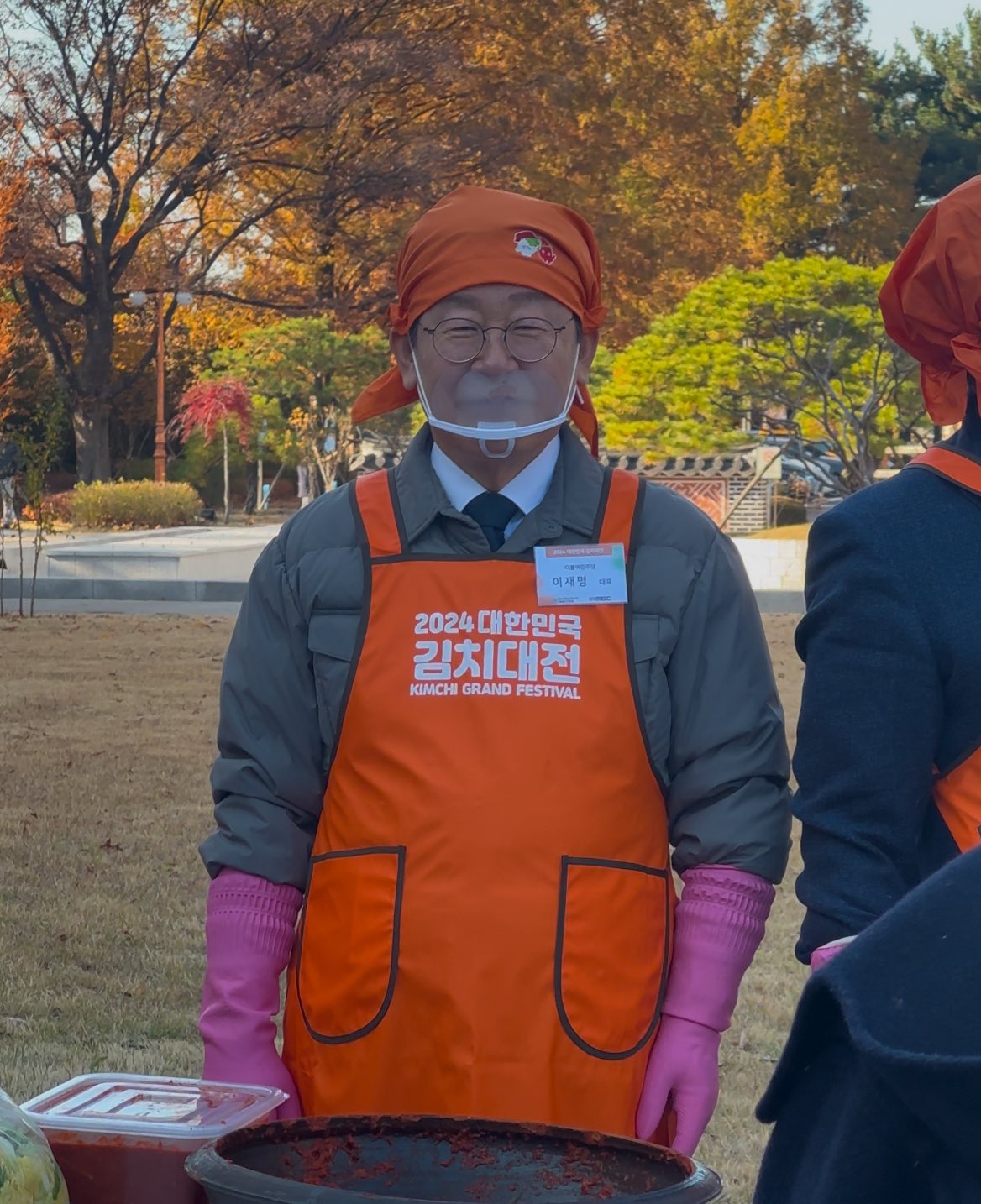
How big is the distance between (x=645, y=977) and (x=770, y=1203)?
0.94 metres

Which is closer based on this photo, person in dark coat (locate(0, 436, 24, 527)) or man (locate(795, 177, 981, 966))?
man (locate(795, 177, 981, 966))

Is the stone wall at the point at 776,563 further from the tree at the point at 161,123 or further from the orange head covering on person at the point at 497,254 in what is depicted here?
the orange head covering on person at the point at 497,254

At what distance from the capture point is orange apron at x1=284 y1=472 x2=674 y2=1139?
1.98m

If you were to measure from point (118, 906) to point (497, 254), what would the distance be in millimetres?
4218

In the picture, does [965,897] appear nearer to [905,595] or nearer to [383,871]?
[905,595]

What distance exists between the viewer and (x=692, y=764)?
2.09 m

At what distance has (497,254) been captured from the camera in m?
2.20

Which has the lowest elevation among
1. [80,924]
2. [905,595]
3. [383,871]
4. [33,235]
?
[80,924]

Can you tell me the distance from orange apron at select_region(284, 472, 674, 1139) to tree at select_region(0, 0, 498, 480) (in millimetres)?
32119

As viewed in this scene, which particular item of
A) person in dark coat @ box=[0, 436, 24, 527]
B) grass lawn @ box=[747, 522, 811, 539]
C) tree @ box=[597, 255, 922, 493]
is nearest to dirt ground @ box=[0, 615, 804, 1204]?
person in dark coat @ box=[0, 436, 24, 527]

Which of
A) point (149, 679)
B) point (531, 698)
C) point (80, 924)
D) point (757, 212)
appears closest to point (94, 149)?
point (757, 212)

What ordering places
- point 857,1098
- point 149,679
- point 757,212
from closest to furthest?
point 857,1098 → point 149,679 → point 757,212

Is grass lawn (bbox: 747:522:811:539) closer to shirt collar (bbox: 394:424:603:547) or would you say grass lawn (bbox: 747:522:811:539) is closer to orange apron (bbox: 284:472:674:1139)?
shirt collar (bbox: 394:424:603:547)

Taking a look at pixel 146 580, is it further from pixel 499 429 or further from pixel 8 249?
pixel 8 249
